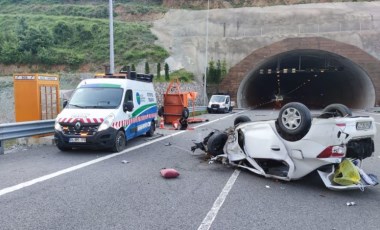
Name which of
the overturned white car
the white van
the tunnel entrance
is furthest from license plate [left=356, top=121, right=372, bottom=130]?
the tunnel entrance

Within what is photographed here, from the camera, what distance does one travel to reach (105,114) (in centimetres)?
1019

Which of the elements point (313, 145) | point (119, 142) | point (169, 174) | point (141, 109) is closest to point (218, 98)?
point (141, 109)

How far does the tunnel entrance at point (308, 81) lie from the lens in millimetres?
39656

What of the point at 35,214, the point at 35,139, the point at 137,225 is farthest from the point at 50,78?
the point at 137,225

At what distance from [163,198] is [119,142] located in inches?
196

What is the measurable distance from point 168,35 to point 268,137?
44388 millimetres

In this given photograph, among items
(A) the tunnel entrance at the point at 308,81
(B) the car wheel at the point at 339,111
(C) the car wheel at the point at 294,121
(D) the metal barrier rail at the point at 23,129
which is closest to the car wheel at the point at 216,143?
(C) the car wheel at the point at 294,121

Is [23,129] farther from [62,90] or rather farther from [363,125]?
[62,90]

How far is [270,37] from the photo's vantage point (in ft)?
139

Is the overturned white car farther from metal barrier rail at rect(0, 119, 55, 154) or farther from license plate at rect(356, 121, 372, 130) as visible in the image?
metal barrier rail at rect(0, 119, 55, 154)

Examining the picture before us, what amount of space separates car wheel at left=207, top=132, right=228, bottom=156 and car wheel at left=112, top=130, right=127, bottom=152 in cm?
288

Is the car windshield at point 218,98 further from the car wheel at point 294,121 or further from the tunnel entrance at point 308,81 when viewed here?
the car wheel at point 294,121

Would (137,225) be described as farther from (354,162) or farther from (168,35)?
(168,35)

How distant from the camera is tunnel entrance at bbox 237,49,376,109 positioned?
39.7 meters
